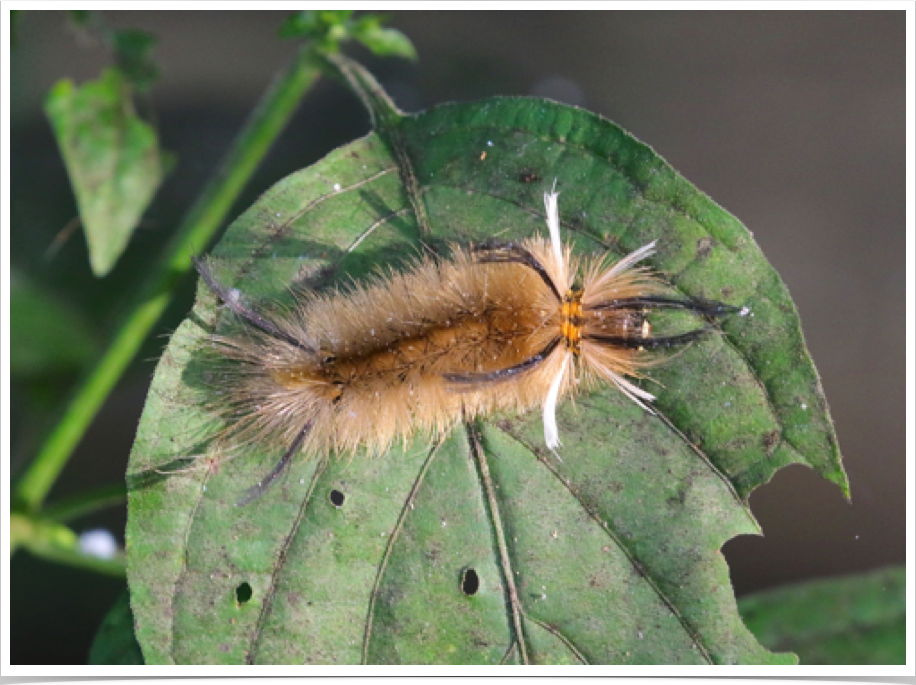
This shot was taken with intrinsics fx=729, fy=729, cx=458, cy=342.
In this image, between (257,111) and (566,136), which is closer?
(566,136)

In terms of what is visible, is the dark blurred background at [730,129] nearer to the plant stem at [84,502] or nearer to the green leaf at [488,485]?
the plant stem at [84,502]

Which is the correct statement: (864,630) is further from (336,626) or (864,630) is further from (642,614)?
(336,626)

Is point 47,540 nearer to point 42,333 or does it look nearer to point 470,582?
point 42,333

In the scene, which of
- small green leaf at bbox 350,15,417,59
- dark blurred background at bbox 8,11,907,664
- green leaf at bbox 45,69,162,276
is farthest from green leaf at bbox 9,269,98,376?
small green leaf at bbox 350,15,417,59

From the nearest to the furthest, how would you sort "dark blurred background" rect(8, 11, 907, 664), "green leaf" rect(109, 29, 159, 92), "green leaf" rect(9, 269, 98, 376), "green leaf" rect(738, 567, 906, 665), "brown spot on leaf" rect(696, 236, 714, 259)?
1. "brown spot on leaf" rect(696, 236, 714, 259)
2. "green leaf" rect(109, 29, 159, 92)
3. "green leaf" rect(738, 567, 906, 665)
4. "green leaf" rect(9, 269, 98, 376)
5. "dark blurred background" rect(8, 11, 907, 664)

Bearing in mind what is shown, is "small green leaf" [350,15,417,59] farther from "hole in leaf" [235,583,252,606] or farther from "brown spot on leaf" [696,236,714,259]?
"hole in leaf" [235,583,252,606]

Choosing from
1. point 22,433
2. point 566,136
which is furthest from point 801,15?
point 22,433
